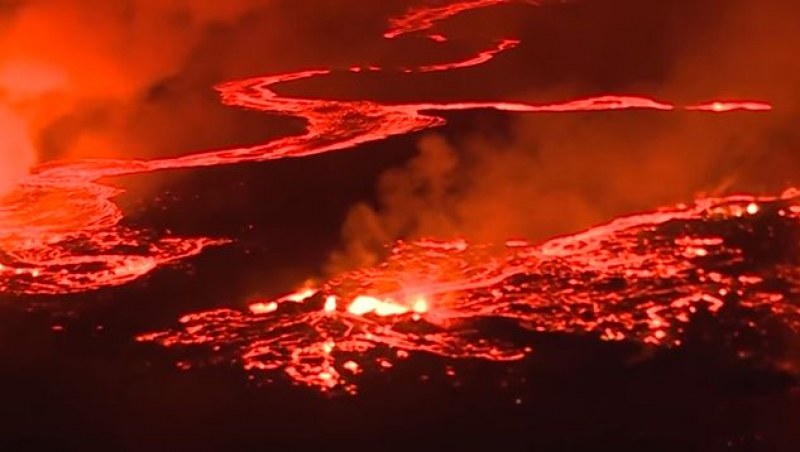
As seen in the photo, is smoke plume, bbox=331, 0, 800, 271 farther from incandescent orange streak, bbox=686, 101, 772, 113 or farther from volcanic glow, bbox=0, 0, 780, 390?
volcanic glow, bbox=0, 0, 780, 390

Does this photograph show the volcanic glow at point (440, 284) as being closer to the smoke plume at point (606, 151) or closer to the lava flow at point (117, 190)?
the lava flow at point (117, 190)

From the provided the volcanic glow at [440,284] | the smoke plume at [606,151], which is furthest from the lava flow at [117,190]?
the smoke plume at [606,151]

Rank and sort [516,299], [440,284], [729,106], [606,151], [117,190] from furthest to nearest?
[729,106]
[117,190]
[606,151]
[440,284]
[516,299]

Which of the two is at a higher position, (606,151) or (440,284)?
(606,151)

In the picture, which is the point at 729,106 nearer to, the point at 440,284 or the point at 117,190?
the point at 440,284

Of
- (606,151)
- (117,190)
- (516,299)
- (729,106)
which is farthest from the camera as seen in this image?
(729,106)

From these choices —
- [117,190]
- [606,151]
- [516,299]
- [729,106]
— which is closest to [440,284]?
[516,299]

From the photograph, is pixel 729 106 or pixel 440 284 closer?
pixel 440 284
